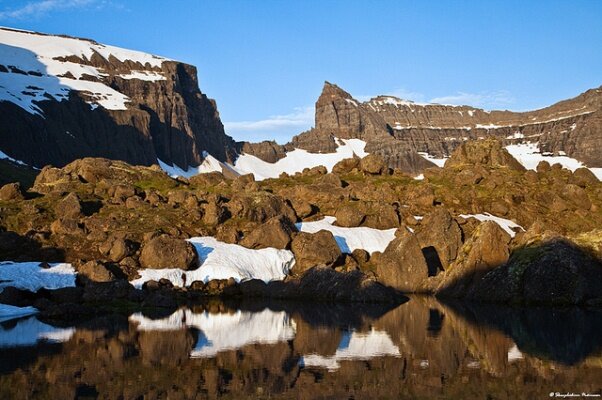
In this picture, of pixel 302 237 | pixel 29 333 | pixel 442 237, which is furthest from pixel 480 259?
pixel 29 333

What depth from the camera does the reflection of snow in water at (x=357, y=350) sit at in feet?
90.0

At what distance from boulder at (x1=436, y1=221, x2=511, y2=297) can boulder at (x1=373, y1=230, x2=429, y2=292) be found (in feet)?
16.1

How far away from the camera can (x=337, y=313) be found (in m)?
48.4

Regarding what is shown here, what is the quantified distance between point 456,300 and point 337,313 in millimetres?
14471

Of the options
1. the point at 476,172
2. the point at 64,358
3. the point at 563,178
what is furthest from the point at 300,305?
the point at 563,178

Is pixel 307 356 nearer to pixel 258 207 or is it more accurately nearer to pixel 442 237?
pixel 442 237

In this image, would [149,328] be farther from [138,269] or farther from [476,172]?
[476,172]

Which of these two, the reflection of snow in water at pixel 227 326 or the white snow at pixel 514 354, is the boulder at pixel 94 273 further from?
the white snow at pixel 514 354

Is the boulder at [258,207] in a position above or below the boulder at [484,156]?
below

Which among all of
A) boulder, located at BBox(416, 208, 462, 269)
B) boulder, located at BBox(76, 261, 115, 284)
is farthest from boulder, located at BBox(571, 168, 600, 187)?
boulder, located at BBox(76, 261, 115, 284)

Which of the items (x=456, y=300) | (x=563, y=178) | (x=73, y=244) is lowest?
(x=456, y=300)

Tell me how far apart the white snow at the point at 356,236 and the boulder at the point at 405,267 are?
9139 millimetres

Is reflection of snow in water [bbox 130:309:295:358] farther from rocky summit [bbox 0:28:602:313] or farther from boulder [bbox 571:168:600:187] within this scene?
boulder [bbox 571:168:600:187]

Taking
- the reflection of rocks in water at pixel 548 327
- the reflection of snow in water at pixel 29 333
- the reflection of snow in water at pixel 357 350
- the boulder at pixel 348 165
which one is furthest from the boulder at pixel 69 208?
the reflection of snow in water at pixel 357 350
